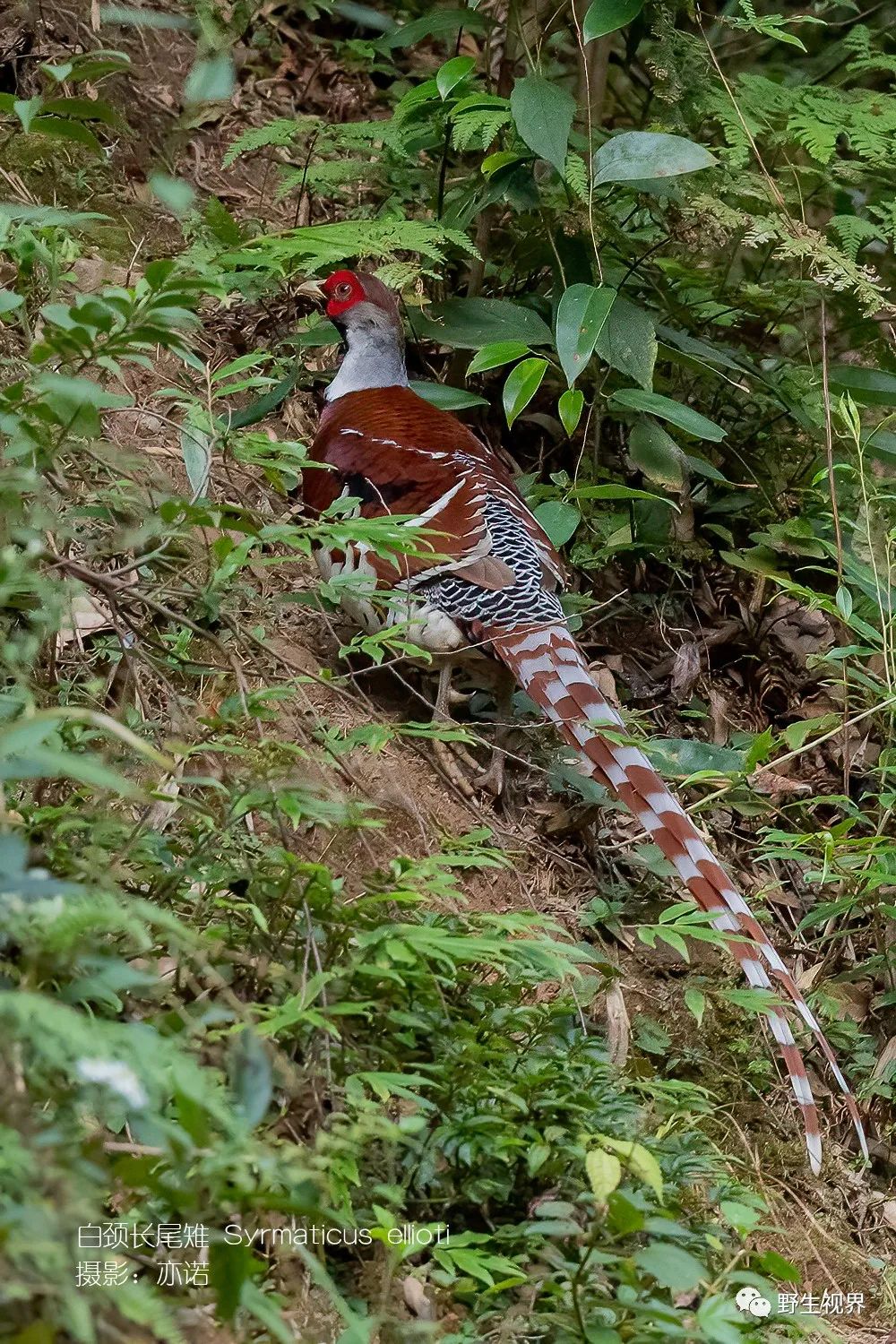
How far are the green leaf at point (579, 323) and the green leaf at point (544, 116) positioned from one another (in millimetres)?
419

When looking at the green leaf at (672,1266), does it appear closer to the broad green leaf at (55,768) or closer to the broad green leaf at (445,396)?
the broad green leaf at (55,768)

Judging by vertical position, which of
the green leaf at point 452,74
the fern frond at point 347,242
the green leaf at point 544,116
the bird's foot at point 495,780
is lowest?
the bird's foot at point 495,780

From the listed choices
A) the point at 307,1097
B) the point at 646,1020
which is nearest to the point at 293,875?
the point at 307,1097

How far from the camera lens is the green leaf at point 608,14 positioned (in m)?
4.36

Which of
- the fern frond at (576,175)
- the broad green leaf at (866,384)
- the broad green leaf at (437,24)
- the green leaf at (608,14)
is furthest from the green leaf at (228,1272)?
the broad green leaf at (437,24)

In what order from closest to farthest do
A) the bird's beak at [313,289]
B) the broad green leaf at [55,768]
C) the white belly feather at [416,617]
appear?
the broad green leaf at [55,768]
the white belly feather at [416,617]
the bird's beak at [313,289]

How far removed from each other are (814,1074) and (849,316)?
3127mm

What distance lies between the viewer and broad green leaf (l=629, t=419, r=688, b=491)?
15.9 ft

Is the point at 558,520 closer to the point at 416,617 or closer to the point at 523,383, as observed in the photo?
the point at 523,383

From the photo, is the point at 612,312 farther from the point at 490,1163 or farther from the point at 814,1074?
the point at 490,1163

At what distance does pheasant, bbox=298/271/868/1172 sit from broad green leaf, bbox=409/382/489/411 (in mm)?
92

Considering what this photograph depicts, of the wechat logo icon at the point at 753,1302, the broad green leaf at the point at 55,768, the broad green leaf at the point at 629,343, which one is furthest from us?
the broad green leaf at the point at 629,343

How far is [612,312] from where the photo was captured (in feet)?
15.4

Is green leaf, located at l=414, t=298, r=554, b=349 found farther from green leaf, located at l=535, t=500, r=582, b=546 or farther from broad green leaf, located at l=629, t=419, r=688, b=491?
green leaf, located at l=535, t=500, r=582, b=546
